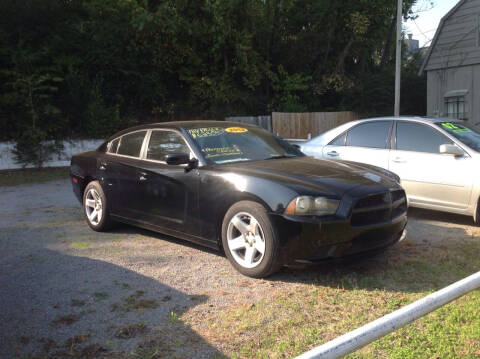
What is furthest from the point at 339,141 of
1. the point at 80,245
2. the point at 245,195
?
the point at 80,245

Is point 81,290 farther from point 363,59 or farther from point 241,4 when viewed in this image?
point 363,59

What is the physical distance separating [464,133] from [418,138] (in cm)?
62

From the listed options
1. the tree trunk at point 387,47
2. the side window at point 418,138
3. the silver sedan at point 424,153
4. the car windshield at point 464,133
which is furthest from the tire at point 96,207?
the tree trunk at point 387,47

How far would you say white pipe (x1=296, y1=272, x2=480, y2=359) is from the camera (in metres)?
1.91

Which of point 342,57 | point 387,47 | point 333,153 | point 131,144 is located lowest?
point 333,153

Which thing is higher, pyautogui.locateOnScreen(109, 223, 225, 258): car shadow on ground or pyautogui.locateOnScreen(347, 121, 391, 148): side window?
pyautogui.locateOnScreen(347, 121, 391, 148): side window

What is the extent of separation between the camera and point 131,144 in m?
6.43

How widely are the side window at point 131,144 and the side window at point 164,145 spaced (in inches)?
8.9

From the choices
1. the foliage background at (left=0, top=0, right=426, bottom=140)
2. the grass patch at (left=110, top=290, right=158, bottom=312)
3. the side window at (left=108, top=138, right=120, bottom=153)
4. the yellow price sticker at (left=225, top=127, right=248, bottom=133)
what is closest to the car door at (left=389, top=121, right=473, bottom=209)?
the yellow price sticker at (left=225, top=127, right=248, bottom=133)

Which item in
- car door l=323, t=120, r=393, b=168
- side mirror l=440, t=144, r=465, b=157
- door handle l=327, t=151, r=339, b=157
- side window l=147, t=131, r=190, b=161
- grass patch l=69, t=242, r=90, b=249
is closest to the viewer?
side window l=147, t=131, r=190, b=161

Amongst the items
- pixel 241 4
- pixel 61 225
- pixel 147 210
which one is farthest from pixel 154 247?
pixel 241 4

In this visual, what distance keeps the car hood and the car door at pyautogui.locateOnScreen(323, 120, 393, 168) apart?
191cm

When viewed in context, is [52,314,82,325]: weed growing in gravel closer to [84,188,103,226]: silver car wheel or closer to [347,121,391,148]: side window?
[84,188,103,226]: silver car wheel

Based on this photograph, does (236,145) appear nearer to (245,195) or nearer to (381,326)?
(245,195)
